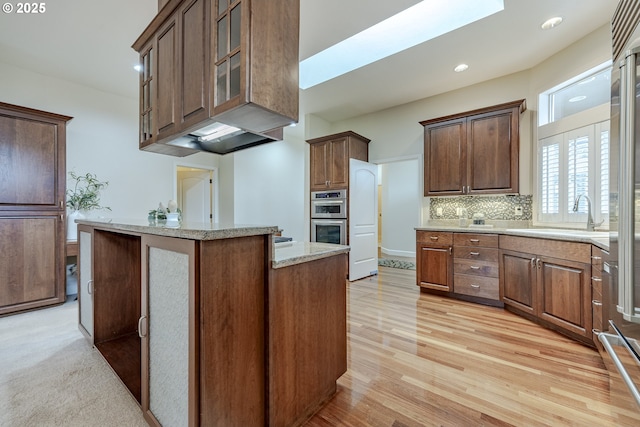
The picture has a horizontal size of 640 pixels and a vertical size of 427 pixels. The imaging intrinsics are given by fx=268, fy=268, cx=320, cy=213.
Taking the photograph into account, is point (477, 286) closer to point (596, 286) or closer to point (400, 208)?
point (596, 286)

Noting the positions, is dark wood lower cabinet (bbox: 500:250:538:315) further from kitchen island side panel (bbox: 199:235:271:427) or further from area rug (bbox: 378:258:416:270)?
kitchen island side panel (bbox: 199:235:271:427)

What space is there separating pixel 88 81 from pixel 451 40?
4.60m

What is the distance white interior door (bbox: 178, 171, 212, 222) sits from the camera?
18.2 ft

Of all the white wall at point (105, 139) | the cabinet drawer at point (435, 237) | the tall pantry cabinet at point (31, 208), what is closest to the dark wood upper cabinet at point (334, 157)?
the cabinet drawer at point (435, 237)

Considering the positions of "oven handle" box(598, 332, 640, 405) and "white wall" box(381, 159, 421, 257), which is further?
"white wall" box(381, 159, 421, 257)

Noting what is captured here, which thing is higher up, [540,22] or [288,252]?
[540,22]

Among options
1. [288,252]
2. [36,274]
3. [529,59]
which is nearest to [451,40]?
[529,59]

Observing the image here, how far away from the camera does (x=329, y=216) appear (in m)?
4.44

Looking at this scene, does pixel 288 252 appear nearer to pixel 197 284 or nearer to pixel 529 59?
pixel 197 284

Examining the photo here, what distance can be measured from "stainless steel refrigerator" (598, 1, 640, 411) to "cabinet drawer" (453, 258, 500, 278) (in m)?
2.21

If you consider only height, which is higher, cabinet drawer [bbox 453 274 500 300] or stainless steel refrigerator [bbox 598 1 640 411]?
stainless steel refrigerator [bbox 598 1 640 411]

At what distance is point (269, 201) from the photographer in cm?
598

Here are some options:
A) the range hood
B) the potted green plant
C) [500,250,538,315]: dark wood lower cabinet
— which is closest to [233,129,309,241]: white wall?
the potted green plant

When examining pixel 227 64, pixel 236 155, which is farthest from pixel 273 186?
pixel 227 64
